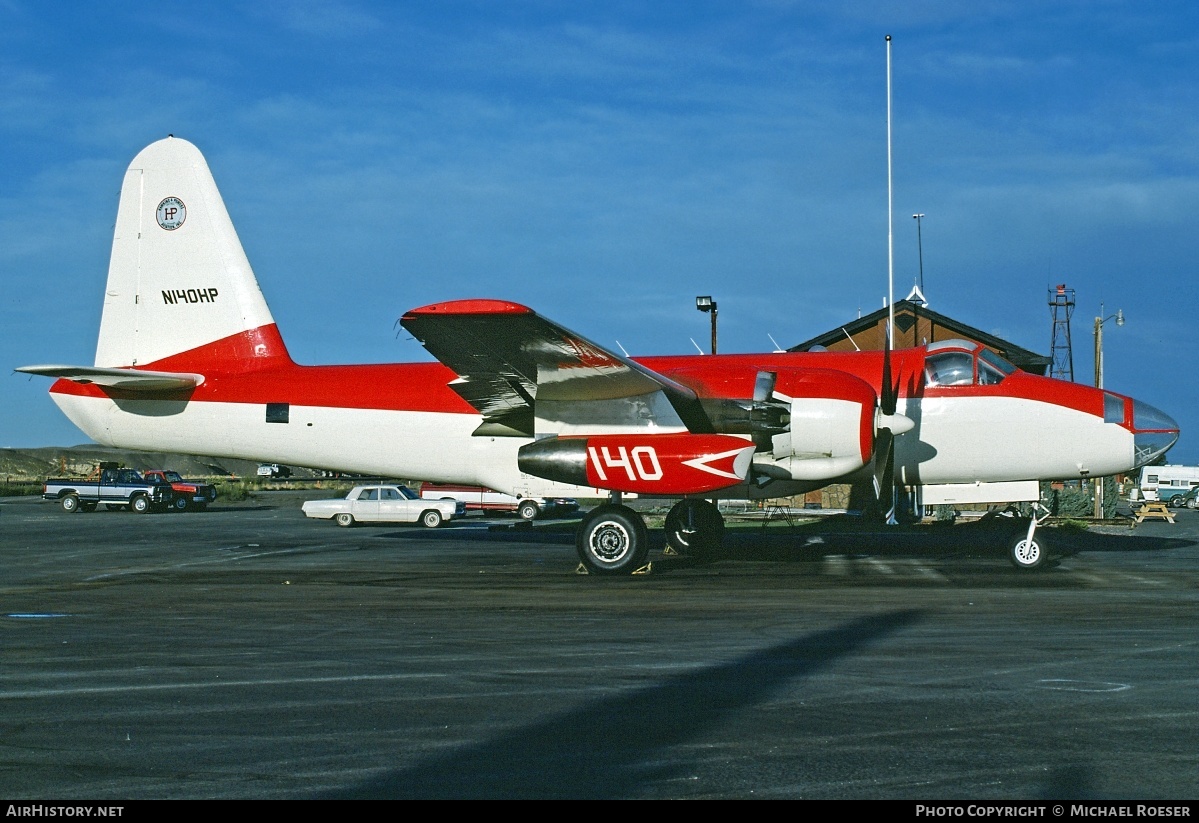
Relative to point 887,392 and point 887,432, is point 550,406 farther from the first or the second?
point 887,392

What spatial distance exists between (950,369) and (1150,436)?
317 cm

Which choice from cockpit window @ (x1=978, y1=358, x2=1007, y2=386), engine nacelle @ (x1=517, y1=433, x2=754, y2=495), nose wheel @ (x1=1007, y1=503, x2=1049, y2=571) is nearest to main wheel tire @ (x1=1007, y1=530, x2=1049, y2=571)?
nose wheel @ (x1=1007, y1=503, x2=1049, y2=571)

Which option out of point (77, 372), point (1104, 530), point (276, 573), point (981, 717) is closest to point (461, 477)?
point (276, 573)

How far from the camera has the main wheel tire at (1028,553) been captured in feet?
53.9

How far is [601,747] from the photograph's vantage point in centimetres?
581

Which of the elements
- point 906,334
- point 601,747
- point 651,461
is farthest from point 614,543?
point 906,334

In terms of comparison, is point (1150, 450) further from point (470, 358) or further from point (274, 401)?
point (274, 401)

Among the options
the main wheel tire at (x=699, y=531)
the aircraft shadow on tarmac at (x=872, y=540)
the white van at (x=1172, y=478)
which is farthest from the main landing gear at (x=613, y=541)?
the white van at (x=1172, y=478)

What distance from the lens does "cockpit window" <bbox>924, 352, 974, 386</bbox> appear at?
17.3m

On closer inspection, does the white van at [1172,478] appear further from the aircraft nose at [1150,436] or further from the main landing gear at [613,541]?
the main landing gear at [613,541]

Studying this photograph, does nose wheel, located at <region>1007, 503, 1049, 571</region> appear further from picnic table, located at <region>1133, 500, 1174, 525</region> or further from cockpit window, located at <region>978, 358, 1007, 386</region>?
picnic table, located at <region>1133, 500, 1174, 525</region>

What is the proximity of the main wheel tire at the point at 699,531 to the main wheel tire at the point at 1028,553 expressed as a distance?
5.06m

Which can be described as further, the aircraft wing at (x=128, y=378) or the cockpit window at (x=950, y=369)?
the aircraft wing at (x=128, y=378)

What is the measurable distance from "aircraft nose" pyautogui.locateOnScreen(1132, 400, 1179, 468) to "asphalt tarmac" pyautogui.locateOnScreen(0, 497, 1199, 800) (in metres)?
1.97
